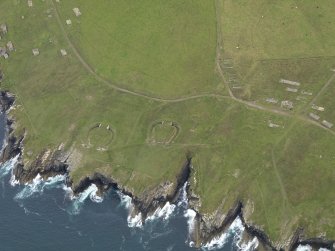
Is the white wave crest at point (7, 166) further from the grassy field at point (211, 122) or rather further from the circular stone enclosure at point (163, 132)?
the circular stone enclosure at point (163, 132)

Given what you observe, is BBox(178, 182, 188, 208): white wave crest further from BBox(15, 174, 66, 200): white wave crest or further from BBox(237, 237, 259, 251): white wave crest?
BBox(15, 174, 66, 200): white wave crest

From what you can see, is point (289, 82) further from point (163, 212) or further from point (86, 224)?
point (86, 224)

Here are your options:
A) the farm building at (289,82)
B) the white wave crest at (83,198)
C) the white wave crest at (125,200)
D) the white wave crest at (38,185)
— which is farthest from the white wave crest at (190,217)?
the farm building at (289,82)

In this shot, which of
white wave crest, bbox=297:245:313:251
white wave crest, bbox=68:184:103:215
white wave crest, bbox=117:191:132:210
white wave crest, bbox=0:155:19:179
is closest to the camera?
white wave crest, bbox=297:245:313:251

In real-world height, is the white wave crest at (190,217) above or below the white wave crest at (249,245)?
above

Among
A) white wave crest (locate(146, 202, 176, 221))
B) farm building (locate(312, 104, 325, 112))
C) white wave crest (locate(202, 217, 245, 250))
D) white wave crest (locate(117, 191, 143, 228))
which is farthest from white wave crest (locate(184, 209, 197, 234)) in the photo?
farm building (locate(312, 104, 325, 112))

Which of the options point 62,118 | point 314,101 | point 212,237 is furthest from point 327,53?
point 62,118

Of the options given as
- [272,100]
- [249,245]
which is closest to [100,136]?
[272,100]
